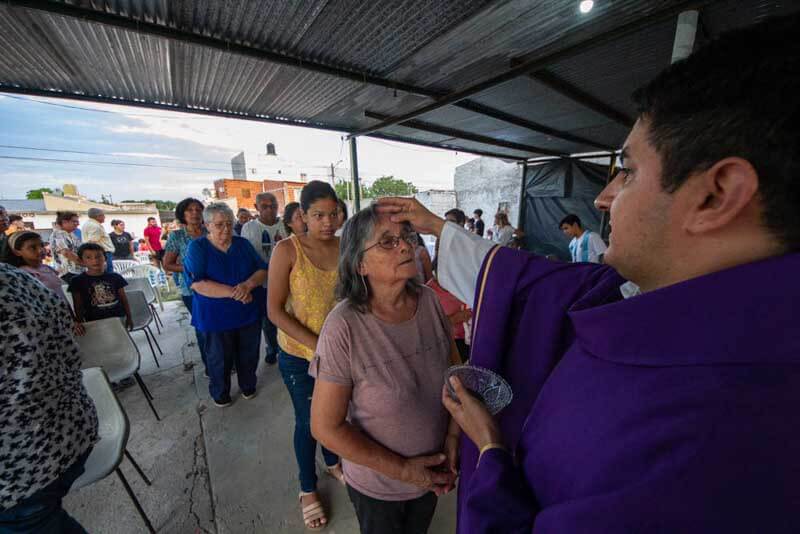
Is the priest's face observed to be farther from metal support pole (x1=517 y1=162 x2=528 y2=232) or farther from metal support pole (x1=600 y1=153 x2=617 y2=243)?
metal support pole (x1=517 y1=162 x2=528 y2=232)

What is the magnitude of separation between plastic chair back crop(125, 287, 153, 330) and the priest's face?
5.38 m

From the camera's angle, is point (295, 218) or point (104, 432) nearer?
point (104, 432)

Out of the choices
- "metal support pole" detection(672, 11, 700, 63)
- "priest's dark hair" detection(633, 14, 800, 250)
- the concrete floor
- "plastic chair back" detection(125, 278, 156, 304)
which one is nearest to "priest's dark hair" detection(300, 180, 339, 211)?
"priest's dark hair" detection(633, 14, 800, 250)

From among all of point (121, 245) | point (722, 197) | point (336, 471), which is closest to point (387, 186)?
point (121, 245)

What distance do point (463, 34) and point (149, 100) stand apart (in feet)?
11.6

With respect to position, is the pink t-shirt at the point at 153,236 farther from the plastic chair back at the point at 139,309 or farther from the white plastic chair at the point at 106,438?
the white plastic chair at the point at 106,438

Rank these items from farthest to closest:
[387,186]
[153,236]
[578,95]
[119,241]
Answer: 1. [387,186]
2. [153,236]
3. [119,241]
4. [578,95]

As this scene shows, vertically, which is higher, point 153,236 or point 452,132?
point 452,132

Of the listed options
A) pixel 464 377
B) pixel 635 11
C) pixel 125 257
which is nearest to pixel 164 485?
pixel 464 377

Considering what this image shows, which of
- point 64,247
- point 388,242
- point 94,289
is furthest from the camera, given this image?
point 64,247

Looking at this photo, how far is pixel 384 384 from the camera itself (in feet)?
4.16

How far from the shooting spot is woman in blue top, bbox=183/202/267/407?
2.86m

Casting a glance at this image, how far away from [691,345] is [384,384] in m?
0.98

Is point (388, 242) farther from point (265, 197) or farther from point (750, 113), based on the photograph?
point (265, 197)
